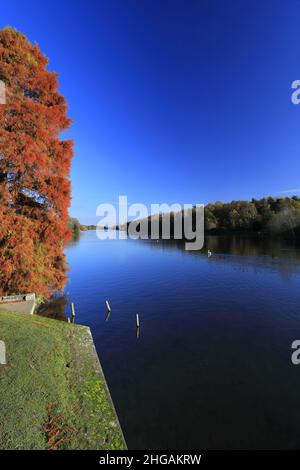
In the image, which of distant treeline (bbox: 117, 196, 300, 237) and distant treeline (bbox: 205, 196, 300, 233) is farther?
distant treeline (bbox: 205, 196, 300, 233)

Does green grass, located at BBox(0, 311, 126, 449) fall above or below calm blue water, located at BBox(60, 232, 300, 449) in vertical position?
above

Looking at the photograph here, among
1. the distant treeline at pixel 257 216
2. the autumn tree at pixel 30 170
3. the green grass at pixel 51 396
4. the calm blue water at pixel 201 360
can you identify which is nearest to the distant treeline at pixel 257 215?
the distant treeline at pixel 257 216

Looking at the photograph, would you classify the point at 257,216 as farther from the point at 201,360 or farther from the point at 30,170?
the point at 30,170

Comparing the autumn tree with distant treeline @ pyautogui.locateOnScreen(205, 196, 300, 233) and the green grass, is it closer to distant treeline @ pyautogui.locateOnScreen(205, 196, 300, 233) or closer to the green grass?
the green grass

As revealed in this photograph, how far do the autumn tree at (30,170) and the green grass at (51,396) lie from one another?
12.9ft

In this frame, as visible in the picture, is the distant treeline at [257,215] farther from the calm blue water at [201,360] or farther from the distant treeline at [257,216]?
the calm blue water at [201,360]

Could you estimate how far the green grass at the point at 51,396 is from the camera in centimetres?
636

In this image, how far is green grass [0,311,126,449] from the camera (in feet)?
20.9

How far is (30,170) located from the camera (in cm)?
1390

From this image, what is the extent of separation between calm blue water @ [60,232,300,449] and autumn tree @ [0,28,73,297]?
273 inches

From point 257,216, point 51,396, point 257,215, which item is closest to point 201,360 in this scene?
point 51,396

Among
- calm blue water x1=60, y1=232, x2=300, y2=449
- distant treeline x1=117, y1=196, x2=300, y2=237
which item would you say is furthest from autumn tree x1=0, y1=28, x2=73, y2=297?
distant treeline x1=117, y1=196, x2=300, y2=237

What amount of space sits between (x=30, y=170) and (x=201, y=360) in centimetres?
1450
